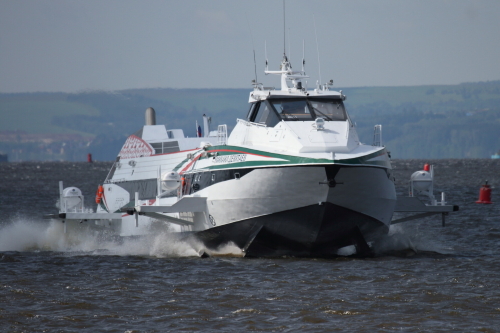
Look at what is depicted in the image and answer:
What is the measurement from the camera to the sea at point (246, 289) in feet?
41.6

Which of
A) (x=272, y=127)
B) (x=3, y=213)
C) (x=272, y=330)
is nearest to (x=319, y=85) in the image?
(x=272, y=127)

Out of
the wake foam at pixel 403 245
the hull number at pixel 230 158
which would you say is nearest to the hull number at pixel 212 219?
the hull number at pixel 230 158

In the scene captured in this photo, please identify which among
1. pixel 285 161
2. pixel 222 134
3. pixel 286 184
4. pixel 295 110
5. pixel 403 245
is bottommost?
pixel 403 245

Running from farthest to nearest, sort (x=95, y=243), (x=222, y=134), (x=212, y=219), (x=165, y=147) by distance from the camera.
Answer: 1. (x=95, y=243)
2. (x=165, y=147)
3. (x=222, y=134)
4. (x=212, y=219)

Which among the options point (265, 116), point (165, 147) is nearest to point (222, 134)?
point (265, 116)

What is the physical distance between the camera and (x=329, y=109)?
19.2 m

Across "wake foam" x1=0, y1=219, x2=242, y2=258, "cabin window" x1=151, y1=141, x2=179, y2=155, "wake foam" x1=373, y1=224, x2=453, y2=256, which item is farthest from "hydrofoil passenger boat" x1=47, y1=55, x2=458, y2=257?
"cabin window" x1=151, y1=141, x2=179, y2=155

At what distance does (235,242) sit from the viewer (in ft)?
62.6

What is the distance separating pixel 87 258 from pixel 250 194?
530 cm

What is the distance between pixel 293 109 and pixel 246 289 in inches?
214

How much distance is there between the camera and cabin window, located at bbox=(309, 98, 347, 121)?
19031 mm

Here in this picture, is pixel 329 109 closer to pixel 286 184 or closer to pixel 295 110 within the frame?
pixel 295 110

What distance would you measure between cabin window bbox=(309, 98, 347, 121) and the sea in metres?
3.43

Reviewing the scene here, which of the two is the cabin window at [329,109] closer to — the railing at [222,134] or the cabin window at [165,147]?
the railing at [222,134]
